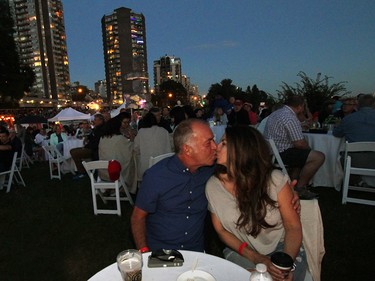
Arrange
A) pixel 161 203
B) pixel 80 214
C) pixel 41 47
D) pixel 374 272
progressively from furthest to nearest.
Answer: pixel 41 47
pixel 80 214
pixel 374 272
pixel 161 203

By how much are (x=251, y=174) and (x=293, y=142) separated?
286cm

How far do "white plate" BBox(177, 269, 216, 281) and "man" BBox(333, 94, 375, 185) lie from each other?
395 centimetres

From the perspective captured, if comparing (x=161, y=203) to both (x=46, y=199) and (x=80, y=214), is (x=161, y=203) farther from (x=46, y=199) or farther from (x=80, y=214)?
(x=46, y=199)

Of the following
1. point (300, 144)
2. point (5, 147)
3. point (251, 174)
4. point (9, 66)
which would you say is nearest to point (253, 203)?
point (251, 174)

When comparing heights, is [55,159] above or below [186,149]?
below

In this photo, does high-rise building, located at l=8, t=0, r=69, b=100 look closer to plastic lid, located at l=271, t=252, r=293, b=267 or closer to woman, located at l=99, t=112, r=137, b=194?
woman, located at l=99, t=112, r=137, b=194

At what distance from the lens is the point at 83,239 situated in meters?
3.68

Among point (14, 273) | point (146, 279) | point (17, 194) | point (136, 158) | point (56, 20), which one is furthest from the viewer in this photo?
point (56, 20)

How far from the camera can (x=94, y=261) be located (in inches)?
121

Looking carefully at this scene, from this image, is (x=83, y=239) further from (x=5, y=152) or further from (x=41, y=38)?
(x=41, y=38)

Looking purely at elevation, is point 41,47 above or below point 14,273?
above

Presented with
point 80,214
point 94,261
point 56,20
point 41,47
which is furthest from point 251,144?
point 56,20

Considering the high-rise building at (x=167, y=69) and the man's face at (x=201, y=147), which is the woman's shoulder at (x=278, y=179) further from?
the high-rise building at (x=167, y=69)

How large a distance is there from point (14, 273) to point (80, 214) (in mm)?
1684
